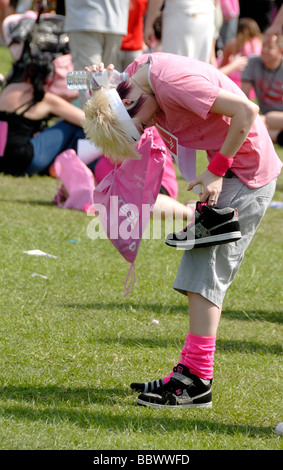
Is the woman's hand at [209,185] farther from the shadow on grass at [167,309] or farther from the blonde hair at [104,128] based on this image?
the shadow on grass at [167,309]

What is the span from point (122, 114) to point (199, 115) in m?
0.27

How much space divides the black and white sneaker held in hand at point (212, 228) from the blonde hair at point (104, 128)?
1.14 ft

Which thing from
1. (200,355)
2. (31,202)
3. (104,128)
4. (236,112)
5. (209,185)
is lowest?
(31,202)

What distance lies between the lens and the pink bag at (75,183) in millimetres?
5586

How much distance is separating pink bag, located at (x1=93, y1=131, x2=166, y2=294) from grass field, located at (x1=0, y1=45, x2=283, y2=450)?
52 cm

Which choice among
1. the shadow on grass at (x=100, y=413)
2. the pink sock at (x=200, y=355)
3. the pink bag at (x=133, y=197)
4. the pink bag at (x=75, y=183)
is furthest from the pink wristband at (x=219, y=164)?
the pink bag at (x=75, y=183)

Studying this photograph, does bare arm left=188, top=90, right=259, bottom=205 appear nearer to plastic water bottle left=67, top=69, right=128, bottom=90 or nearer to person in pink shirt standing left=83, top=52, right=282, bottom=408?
person in pink shirt standing left=83, top=52, right=282, bottom=408

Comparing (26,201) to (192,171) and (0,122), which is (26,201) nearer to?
(0,122)

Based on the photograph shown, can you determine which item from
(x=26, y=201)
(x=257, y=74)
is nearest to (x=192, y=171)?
(x=26, y=201)

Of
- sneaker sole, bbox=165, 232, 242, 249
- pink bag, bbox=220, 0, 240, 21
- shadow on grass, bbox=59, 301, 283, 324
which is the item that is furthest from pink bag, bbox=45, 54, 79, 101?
pink bag, bbox=220, 0, 240, 21

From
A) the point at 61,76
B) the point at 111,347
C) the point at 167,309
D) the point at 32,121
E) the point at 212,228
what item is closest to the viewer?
the point at 212,228

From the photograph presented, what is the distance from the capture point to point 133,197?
2.95 metres

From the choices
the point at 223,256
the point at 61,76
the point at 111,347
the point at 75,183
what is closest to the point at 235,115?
the point at 223,256

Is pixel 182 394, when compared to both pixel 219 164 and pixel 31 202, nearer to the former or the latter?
pixel 219 164
